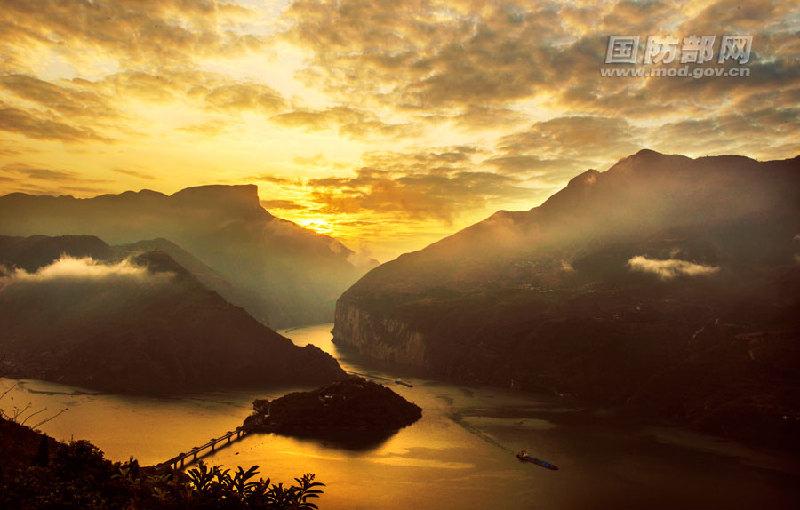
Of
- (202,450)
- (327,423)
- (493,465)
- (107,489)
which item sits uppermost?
(107,489)

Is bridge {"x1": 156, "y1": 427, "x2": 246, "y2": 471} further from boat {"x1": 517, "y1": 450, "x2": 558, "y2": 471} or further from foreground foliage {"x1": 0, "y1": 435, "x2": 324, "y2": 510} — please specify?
foreground foliage {"x1": 0, "y1": 435, "x2": 324, "y2": 510}

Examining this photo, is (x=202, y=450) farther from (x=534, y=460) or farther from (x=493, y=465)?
(x=534, y=460)

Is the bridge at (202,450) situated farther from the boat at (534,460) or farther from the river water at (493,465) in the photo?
the boat at (534,460)

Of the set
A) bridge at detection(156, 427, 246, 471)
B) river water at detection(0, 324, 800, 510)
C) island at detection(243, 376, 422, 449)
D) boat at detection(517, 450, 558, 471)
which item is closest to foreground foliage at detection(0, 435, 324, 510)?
river water at detection(0, 324, 800, 510)

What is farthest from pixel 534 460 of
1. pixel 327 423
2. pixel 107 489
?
pixel 107 489

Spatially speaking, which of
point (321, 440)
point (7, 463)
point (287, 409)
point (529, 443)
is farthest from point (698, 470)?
point (7, 463)

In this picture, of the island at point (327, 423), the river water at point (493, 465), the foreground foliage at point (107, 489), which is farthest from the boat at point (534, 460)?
the foreground foliage at point (107, 489)

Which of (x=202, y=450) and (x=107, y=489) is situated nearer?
(x=107, y=489)

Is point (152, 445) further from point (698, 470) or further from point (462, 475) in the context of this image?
point (698, 470)
